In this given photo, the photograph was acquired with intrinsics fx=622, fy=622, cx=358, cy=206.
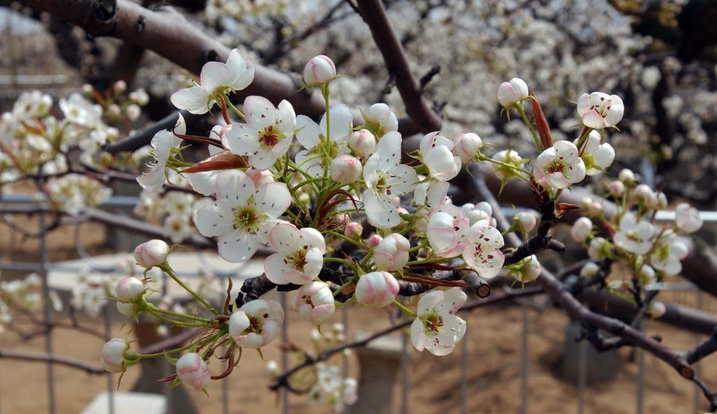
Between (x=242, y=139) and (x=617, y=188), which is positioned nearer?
(x=242, y=139)

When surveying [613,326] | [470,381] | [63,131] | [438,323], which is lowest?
[470,381]

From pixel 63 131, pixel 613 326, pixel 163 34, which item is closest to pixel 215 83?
pixel 163 34

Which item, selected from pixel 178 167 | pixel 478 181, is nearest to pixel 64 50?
pixel 478 181

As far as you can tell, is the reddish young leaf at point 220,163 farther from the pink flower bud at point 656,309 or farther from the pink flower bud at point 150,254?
the pink flower bud at point 656,309

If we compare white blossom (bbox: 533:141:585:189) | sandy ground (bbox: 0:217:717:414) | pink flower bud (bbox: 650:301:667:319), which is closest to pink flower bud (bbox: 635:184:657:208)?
pink flower bud (bbox: 650:301:667:319)

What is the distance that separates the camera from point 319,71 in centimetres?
62

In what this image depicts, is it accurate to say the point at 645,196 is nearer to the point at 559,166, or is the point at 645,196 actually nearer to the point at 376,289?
the point at 559,166

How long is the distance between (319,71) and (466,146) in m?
0.17

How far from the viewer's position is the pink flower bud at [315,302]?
0.52 m

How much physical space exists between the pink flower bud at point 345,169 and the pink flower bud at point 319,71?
125 millimetres

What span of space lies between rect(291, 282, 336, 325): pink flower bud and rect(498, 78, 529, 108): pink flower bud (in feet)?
1.00

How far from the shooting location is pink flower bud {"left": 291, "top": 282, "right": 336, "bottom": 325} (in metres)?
0.52

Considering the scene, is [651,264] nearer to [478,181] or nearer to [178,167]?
[478,181]

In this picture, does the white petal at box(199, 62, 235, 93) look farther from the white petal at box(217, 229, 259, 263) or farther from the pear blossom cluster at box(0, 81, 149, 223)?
the pear blossom cluster at box(0, 81, 149, 223)
